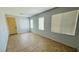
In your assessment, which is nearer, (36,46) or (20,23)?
(36,46)

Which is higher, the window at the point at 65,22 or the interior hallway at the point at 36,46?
the window at the point at 65,22

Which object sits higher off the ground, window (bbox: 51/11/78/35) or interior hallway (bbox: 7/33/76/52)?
window (bbox: 51/11/78/35)

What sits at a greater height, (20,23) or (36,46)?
(20,23)

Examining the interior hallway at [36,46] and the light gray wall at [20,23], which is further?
the light gray wall at [20,23]

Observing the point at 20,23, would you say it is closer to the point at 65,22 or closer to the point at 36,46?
the point at 36,46

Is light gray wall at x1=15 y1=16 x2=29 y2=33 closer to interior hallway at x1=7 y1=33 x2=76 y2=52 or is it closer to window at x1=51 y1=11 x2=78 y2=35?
interior hallway at x1=7 y1=33 x2=76 y2=52

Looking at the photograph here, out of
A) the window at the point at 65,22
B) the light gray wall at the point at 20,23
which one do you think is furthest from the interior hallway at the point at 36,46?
the light gray wall at the point at 20,23

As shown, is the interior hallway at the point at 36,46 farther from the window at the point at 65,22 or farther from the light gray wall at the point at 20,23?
the light gray wall at the point at 20,23

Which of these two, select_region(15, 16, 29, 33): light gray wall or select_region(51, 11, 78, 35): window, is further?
select_region(15, 16, 29, 33): light gray wall

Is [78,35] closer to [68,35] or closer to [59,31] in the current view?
[68,35]

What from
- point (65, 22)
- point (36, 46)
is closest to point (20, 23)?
point (36, 46)

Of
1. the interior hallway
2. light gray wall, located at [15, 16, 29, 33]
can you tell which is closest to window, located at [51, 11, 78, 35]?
the interior hallway
